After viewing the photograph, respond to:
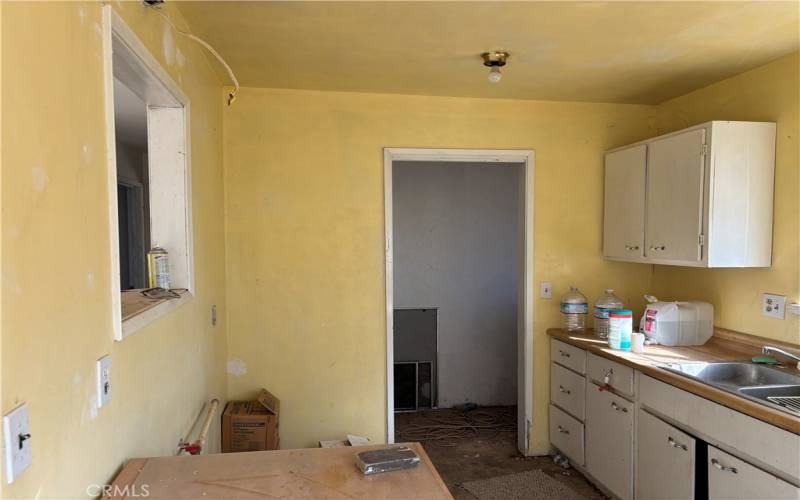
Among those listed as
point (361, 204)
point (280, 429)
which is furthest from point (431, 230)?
point (280, 429)

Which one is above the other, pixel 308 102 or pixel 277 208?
pixel 308 102

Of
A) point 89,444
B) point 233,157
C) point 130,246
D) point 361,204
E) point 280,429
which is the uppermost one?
point 233,157

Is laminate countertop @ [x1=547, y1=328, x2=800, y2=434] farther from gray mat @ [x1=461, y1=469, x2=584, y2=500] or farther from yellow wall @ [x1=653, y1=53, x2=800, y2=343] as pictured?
gray mat @ [x1=461, y1=469, x2=584, y2=500]

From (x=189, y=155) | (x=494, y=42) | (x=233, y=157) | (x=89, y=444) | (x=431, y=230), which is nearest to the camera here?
(x=89, y=444)

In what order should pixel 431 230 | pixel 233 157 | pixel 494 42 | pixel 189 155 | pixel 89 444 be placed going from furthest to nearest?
pixel 431 230
pixel 233 157
pixel 494 42
pixel 189 155
pixel 89 444

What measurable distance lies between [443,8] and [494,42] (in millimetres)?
444

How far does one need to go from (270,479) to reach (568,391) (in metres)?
2.36

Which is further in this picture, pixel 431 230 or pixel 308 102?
pixel 431 230

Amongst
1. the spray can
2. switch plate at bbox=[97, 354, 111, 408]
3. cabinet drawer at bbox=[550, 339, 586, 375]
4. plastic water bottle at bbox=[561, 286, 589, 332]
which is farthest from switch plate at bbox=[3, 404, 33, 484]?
plastic water bottle at bbox=[561, 286, 589, 332]

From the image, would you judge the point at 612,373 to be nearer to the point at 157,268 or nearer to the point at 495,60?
the point at 495,60

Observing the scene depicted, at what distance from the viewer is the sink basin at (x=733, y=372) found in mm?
2338

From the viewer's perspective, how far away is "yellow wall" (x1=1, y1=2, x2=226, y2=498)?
2.83 feet

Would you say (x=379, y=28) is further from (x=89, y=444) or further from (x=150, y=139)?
(x=89, y=444)

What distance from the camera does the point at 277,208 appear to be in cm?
309
